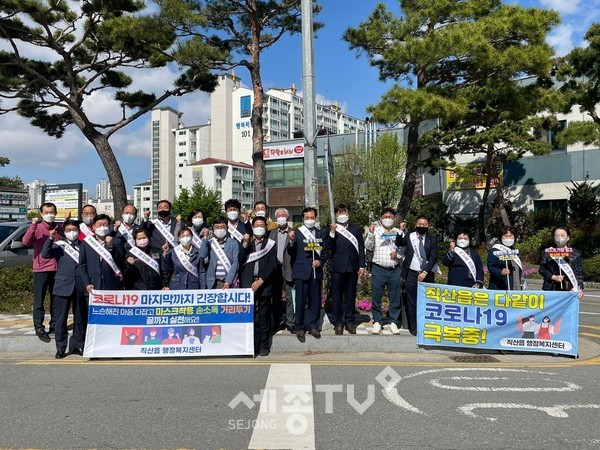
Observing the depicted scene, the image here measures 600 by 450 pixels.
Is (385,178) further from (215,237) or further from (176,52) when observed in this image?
(215,237)

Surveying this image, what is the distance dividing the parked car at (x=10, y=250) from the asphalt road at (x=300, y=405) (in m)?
6.87

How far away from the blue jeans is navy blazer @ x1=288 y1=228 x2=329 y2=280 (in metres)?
0.87

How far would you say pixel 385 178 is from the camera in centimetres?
3494

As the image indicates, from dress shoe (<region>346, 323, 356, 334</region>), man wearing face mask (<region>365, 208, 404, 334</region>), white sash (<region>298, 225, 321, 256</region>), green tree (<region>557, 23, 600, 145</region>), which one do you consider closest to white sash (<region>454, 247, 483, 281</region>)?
man wearing face mask (<region>365, 208, 404, 334</region>)

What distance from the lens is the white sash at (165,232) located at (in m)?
8.57

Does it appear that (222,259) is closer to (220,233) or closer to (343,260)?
(220,233)

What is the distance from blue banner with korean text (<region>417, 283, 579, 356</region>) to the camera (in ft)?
24.8

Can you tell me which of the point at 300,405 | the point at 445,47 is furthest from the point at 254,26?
the point at 300,405

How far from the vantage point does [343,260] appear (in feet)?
26.0

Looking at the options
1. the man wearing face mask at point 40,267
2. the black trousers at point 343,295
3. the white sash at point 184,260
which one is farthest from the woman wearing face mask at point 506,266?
the man wearing face mask at point 40,267

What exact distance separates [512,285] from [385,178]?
1072 inches

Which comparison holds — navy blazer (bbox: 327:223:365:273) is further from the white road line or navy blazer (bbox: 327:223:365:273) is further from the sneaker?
the white road line

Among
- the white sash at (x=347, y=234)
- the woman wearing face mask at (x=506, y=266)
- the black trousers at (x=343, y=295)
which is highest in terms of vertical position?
the white sash at (x=347, y=234)

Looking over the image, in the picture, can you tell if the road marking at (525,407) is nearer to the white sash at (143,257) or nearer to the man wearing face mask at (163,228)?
the white sash at (143,257)
